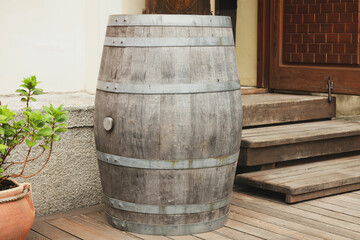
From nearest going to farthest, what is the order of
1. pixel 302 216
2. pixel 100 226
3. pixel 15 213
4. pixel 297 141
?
1. pixel 15 213
2. pixel 100 226
3. pixel 302 216
4. pixel 297 141

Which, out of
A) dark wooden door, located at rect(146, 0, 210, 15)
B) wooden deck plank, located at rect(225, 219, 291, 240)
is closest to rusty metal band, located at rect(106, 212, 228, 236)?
wooden deck plank, located at rect(225, 219, 291, 240)

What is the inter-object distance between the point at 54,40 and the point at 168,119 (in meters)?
1.39

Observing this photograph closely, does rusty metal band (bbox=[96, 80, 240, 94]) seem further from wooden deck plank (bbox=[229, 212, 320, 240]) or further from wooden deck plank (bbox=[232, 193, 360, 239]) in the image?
wooden deck plank (bbox=[232, 193, 360, 239])

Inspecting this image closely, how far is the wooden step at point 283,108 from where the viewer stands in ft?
15.1

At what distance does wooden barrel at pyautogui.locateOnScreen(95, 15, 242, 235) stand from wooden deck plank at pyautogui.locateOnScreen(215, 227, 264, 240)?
0.24 ft

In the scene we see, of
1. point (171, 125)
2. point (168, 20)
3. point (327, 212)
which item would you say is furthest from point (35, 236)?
point (327, 212)

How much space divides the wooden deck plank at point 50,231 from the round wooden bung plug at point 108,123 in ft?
1.95

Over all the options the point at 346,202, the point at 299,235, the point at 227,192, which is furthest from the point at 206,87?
the point at 346,202

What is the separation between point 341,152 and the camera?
478cm

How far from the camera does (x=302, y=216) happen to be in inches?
140

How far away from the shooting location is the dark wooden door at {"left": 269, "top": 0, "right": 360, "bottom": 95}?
501 centimetres

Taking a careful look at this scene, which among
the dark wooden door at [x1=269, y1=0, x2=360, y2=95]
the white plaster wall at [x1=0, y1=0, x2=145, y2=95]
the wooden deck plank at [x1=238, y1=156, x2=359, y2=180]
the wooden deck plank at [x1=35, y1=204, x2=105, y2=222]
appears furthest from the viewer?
the dark wooden door at [x1=269, y1=0, x2=360, y2=95]

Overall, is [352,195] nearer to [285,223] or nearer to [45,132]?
[285,223]

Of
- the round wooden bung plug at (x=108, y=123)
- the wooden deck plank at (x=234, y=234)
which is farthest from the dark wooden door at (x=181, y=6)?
the wooden deck plank at (x=234, y=234)
